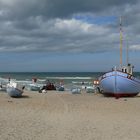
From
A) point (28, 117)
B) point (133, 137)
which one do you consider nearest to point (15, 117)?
point (28, 117)

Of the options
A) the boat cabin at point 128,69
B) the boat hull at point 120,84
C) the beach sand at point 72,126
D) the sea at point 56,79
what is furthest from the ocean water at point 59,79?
the beach sand at point 72,126

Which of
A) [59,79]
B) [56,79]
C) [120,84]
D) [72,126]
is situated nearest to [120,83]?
[120,84]

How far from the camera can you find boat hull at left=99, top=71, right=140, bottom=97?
1065 inches

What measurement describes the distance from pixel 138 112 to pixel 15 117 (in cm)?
638

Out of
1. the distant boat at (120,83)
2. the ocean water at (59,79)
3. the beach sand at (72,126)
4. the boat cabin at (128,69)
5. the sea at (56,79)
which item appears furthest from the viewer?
the ocean water at (59,79)

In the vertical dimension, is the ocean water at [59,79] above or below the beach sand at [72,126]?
above

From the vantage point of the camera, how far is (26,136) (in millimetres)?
11047

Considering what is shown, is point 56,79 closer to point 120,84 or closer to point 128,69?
point 128,69

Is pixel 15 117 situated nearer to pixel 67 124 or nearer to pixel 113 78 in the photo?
pixel 67 124

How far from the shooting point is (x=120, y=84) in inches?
1073

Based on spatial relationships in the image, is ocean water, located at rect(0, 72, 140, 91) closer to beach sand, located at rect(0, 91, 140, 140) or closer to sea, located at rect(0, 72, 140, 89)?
sea, located at rect(0, 72, 140, 89)

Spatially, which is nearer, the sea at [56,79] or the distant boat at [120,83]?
the distant boat at [120,83]

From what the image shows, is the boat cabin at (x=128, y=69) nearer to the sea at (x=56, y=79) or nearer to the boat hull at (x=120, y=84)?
the boat hull at (x=120, y=84)

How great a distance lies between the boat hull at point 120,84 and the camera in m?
27.1
